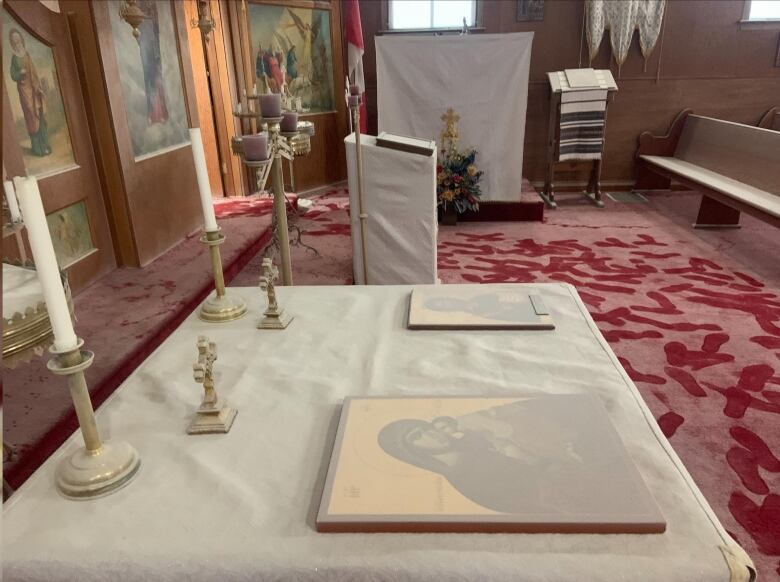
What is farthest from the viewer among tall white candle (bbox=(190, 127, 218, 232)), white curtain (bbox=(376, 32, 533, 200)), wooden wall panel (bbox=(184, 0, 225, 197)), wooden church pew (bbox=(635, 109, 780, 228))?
wooden wall panel (bbox=(184, 0, 225, 197))

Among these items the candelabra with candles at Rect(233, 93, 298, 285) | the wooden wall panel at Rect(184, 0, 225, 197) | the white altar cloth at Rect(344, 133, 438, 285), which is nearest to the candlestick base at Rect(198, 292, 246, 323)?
the candelabra with candles at Rect(233, 93, 298, 285)

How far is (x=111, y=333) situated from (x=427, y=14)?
225 inches

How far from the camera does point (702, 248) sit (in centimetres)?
459

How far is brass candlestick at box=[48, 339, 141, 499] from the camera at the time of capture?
3.07 feet

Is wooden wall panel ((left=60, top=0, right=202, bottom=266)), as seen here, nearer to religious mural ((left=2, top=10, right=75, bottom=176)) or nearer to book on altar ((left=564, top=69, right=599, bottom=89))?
religious mural ((left=2, top=10, right=75, bottom=176))

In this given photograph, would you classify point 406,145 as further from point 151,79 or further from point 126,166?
point 151,79

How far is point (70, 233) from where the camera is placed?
123 inches

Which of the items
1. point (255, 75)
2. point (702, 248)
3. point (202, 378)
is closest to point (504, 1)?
point (255, 75)

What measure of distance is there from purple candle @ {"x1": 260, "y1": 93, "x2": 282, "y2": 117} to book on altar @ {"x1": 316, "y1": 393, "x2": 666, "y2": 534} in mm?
1166

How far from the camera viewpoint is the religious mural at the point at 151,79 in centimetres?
349


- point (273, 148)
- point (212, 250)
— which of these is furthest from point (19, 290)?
point (273, 148)

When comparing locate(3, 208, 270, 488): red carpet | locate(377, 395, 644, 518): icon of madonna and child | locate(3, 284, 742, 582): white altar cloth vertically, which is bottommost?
locate(3, 208, 270, 488): red carpet

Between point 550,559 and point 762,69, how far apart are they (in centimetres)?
736

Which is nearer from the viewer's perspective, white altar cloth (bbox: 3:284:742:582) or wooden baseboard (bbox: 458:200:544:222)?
white altar cloth (bbox: 3:284:742:582)
